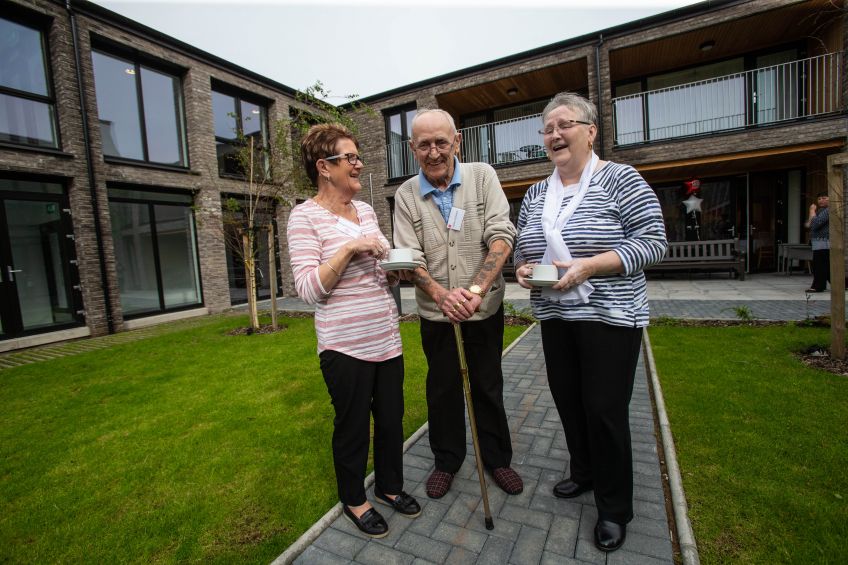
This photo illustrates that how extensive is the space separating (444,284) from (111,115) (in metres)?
11.4

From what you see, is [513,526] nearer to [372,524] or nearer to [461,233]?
[372,524]

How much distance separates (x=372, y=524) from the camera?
2244 millimetres

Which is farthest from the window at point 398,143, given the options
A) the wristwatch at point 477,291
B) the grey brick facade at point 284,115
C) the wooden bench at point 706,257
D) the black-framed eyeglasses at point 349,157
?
the wristwatch at point 477,291

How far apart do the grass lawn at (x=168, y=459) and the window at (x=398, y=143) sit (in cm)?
1130

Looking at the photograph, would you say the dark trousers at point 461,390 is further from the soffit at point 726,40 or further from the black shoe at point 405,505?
the soffit at point 726,40

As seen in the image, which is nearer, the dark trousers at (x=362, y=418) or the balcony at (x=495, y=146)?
the dark trousers at (x=362, y=418)

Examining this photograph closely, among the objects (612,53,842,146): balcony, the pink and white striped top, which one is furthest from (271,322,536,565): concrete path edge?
(612,53,842,146): balcony

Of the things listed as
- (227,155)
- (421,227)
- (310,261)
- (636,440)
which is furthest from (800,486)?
(227,155)

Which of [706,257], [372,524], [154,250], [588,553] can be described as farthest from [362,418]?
[706,257]

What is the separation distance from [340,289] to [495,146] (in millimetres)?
14148

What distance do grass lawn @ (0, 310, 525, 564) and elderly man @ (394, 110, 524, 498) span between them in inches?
36.8

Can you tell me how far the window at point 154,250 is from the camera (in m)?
10.1

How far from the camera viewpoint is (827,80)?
1071 cm

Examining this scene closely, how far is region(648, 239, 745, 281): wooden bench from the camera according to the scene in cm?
1129
